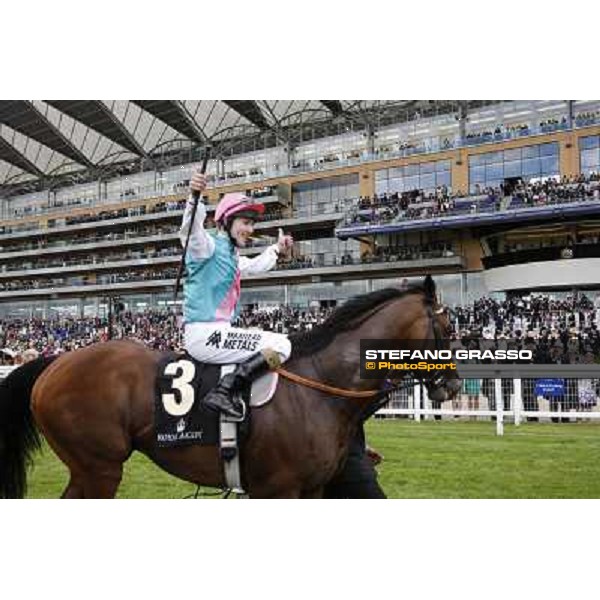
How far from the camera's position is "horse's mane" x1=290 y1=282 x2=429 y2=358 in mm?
3596

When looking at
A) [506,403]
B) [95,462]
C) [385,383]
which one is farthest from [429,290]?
[506,403]

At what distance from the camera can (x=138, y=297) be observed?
4691mm

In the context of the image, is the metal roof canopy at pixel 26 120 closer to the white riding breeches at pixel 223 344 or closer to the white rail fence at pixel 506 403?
the white rail fence at pixel 506 403

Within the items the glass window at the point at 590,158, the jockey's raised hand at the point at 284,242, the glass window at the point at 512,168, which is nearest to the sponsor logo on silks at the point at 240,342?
the jockey's raised hand at the point at 284,242

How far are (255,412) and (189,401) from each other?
0.34 meters

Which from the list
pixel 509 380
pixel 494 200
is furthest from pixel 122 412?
pixel 494 200

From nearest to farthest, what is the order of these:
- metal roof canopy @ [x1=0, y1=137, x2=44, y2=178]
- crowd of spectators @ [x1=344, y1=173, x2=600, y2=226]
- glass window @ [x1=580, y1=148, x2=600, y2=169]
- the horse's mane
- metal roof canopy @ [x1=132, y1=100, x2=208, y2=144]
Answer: the horse's mane → glass window @ [x1=580, y1=148, x2=600, y2=169] → crowd of spectators @ [x1=344, y1=173, x2=600, y2=226] → metal roof canopy @ [x1=132, y1=100, x2=208, y2=144] → metal roof canopy @ [x1=0, y1=137, x2=44, y2=178]

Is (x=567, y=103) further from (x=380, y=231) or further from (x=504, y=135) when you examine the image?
(x=380, y=231)

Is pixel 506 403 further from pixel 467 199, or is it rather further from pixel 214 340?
pixel 214 340

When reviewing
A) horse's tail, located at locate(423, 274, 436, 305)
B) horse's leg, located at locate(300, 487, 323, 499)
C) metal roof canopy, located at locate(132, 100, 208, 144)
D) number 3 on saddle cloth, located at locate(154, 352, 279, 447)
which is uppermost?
metal roof canopy, located at locate(132, 100, 208, 144)

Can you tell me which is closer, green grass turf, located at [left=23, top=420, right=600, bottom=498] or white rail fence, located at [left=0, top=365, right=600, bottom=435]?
green grass turf, located at [left=23, top=420, right=600, bottom=498]

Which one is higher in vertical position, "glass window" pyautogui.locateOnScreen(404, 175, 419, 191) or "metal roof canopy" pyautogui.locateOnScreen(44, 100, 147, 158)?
"metal roof canopy" pyautogui.locateOnScreen(44, 100, 147, 158)

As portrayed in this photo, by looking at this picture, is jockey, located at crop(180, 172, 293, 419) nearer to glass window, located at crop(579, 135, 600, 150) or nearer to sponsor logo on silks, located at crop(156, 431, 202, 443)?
sponsor logo on silks, located at crop(156, 431, 202, 443)

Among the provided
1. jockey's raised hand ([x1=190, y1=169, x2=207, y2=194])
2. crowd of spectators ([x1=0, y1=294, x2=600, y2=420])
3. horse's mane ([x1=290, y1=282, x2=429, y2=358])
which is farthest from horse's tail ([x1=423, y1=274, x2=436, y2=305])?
jockey's raised hand ([x1=190, y1=169, x2=207, y2=194])
